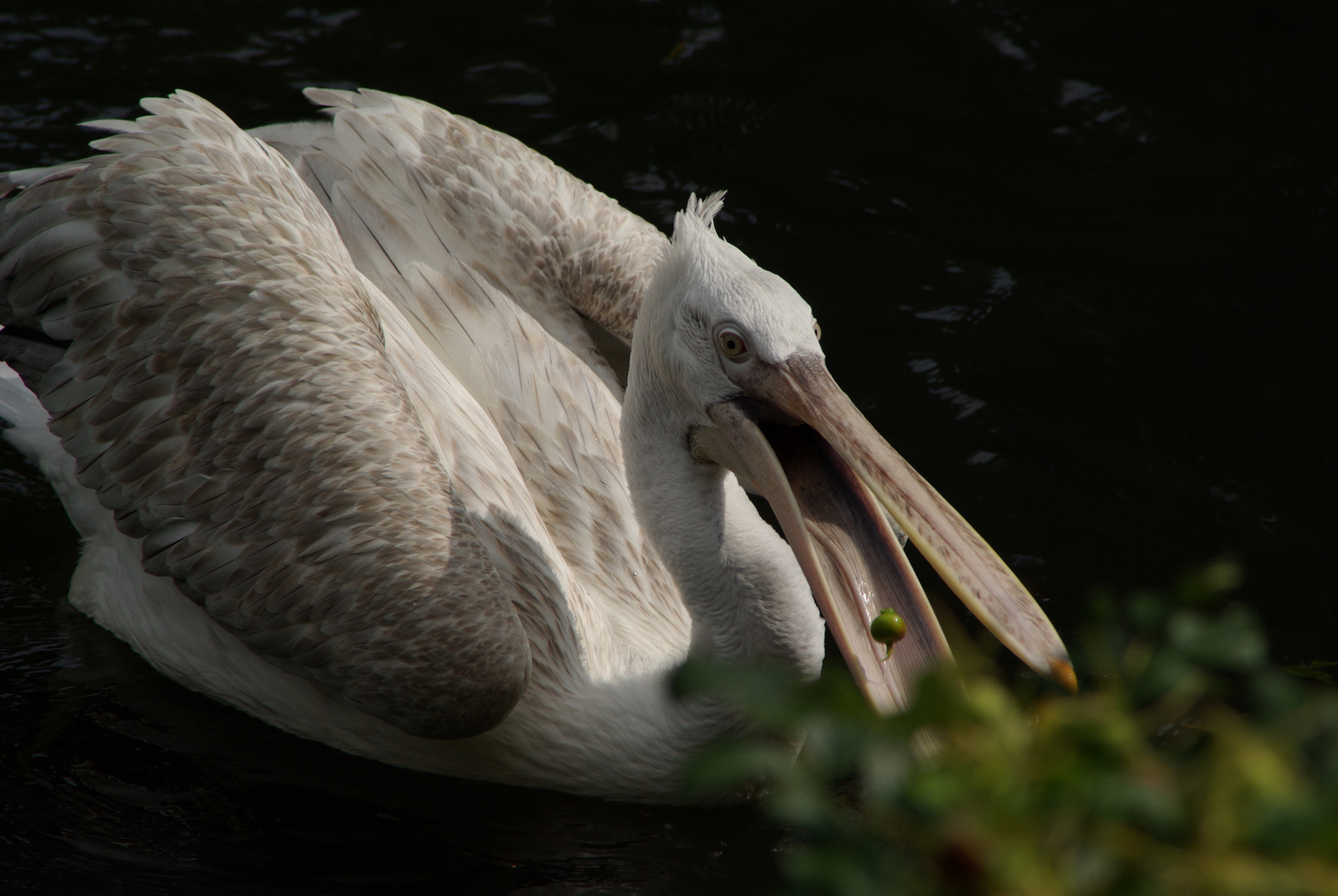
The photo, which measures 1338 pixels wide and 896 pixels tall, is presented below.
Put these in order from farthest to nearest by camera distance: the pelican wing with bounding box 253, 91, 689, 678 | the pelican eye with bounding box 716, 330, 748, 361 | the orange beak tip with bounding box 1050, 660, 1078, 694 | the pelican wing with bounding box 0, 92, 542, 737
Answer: the pelican wing with bounding box 253, 91, 689, 678
the pelican wing with bounding box 0, 92, 542, 737
the pelican eye with bounding box 716, 330, 748, 361
the orange beak tip with bounding box 1050, 660, 1078, 694

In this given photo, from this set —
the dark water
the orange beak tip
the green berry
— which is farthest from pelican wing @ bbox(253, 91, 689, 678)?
the orange beak tip

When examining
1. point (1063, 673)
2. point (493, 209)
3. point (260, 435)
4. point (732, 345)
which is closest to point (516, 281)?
point (493, 209)

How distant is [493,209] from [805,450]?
1.87 metres

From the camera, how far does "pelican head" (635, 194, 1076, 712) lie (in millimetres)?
2840

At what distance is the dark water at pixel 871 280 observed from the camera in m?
3.59

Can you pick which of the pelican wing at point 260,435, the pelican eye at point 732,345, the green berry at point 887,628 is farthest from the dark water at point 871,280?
the pelican eye at point 732,345

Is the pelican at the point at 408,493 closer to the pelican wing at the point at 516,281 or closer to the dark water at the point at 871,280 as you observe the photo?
the pelican wing at the point at 516,281

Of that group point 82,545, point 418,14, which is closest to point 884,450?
point 82,545

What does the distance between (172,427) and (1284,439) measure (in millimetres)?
4359

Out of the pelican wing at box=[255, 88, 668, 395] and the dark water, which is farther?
the pelican wing at box=[255, 88, 668, 395]

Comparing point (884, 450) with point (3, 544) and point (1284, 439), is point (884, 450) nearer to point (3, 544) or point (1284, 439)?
point (1284, 439)

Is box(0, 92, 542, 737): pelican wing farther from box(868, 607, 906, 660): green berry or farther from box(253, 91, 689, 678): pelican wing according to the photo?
box(868, 607, 906, 660): green berry

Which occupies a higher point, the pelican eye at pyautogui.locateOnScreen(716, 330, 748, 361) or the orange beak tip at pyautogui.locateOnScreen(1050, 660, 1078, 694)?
the pelican eye at pyautogui.locateOnScreen(716, 330, 748, 361)

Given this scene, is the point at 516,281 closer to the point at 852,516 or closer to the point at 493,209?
the point at 493,209
